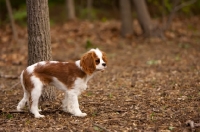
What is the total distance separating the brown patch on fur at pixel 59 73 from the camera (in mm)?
6320

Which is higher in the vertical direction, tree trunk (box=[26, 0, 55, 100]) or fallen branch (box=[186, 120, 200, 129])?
tree trunk (box=[26, 0, 55, 100])

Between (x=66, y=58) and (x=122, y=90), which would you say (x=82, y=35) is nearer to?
(x=66, y=58)

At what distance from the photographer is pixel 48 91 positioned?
296 inches

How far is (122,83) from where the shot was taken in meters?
9.25

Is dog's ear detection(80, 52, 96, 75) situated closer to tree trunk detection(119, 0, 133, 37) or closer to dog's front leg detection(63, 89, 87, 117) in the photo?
dog's front leg detection(63, 89, 87, 117)

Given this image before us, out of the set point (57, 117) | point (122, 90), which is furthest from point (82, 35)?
point (57, 117)

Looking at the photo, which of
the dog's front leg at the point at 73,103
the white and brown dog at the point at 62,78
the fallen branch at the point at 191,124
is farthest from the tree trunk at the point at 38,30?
the fallen branch at the point at 191,124

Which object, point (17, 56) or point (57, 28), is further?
point (57, 28)

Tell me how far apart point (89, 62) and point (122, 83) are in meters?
3.28

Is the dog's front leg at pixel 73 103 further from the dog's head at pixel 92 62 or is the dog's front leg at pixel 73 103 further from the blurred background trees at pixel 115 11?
the blurred background trees at pixel 115 11

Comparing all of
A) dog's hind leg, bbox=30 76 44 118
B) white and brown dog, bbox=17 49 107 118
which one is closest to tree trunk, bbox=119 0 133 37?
white and brown dog, bbox=17 49 107 118

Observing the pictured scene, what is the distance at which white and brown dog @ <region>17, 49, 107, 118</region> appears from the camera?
20.5 feet

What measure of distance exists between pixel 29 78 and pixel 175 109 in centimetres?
283

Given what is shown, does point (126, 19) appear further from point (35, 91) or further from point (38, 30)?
point (35, 91)
